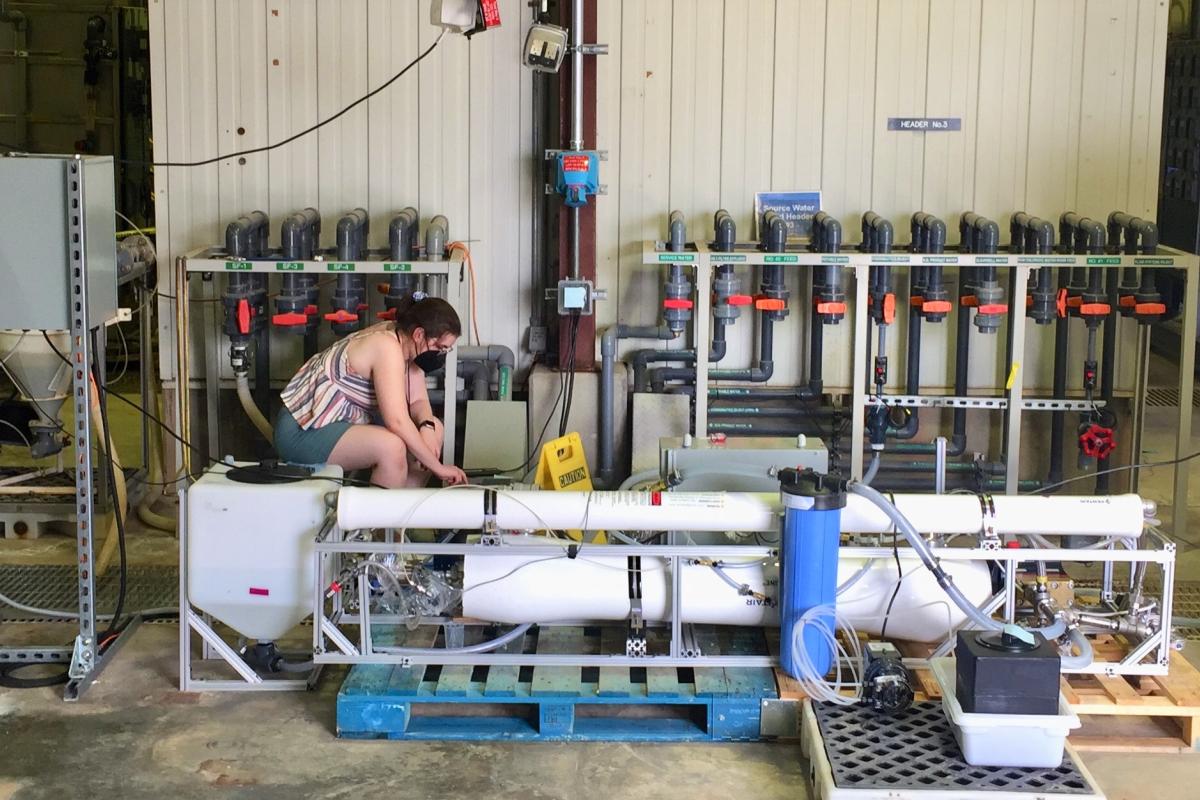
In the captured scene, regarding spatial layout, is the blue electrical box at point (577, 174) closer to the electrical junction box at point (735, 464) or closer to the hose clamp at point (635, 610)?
the electrical junction box at point (735, 464)

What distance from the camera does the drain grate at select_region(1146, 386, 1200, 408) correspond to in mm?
7863

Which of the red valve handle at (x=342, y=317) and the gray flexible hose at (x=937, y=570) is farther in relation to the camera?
the red valve handle at (x=342, y=317)

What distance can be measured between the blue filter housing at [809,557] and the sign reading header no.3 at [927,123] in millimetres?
2431

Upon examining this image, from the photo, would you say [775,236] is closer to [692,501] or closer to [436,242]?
[436,242]

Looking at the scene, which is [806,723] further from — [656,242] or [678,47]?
[678,47]

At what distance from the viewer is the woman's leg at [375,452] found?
16.4 ft

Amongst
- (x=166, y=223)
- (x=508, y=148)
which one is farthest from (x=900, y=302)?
(x=166, y=223)

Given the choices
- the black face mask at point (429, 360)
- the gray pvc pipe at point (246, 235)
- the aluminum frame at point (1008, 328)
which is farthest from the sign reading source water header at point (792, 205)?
the gray pvc pipe at point (246, 235)

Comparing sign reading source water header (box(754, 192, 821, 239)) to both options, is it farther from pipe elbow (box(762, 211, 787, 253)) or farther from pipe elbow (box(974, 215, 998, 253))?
pipe elbow (box(974, 215, 998, 253))

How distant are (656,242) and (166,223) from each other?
1969mm

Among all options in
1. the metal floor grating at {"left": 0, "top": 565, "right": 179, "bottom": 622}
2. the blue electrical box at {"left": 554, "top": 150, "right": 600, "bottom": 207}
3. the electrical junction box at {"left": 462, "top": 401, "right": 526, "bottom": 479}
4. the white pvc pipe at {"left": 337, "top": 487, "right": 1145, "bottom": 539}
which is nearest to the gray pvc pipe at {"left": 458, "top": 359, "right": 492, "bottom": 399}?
the electrical junction box at {"left": 462, "top": 401, "right": 526, "bottom": 479}

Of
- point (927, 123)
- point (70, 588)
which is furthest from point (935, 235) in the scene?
point (70, 588)

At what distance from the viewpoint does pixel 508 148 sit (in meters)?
6.02

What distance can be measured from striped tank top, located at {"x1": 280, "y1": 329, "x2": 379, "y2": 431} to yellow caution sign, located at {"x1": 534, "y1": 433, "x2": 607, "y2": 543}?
2.20 ft
